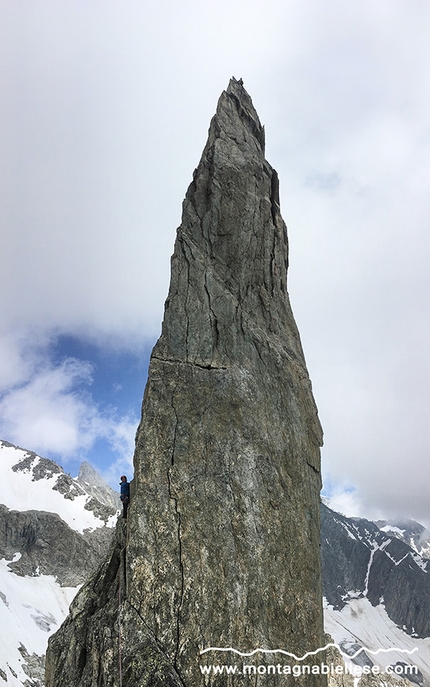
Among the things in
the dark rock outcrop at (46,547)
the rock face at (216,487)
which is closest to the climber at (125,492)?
the rock face at (216,487)

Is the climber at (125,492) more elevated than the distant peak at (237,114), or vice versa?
the distant peak at (237,114)

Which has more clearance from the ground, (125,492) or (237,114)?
(237,114)

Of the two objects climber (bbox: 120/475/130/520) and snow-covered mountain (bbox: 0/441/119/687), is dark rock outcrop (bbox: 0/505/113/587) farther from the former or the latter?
climber (bbox: 120/475/130/520)

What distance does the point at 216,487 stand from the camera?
19.5 meters

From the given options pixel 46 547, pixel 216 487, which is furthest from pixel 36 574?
pixel 216 487

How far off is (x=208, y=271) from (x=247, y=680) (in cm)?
2031

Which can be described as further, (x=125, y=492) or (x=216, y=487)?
(x=125, y=492)

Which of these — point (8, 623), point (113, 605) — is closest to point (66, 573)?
point (8, 623)

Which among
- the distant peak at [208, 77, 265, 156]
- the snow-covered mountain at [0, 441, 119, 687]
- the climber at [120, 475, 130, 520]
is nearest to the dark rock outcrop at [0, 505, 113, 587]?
the snow-covered mountain at [0, 441, 119, 687]

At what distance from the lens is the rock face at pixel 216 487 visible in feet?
54.5

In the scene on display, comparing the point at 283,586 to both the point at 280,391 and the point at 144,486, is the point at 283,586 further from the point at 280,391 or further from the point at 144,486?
the point at 280,391

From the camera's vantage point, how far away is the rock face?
16.6m

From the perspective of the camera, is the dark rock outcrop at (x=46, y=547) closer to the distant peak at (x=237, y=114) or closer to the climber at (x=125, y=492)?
the climber at (x=125, y=492)

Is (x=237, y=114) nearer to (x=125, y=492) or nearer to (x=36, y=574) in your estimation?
(x=125, y=492)
